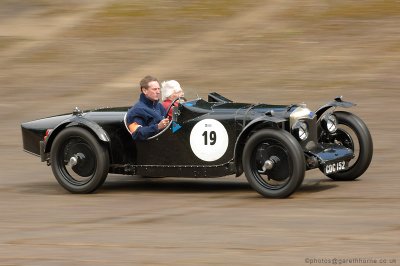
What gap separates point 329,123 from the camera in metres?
11.3


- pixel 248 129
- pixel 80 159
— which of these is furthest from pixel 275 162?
pixel 80 159

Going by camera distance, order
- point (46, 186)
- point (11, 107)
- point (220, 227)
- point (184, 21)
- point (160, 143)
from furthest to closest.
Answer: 1. point (184, 21)
2. point (11, 107)
3. point (46, 186)
4. point (160, 143)
5. point (220, 227)

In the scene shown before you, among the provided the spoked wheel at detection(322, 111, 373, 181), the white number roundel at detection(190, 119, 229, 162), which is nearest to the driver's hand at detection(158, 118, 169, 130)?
the white number roundel at detection(190, 119, 229, 162)

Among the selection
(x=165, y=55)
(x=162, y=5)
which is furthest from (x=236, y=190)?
(x=162, y=5)

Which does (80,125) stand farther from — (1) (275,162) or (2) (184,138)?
(1) (275,162)

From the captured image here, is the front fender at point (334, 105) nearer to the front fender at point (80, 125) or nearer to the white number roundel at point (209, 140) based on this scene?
the white number roundel at point (209, 140)

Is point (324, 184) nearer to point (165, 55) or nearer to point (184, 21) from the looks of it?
point (165, 55)

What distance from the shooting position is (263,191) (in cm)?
1026

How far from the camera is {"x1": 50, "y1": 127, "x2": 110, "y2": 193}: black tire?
10922mm

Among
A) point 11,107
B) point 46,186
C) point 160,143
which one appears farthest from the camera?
point 11,107

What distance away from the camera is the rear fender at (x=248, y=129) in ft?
33.5

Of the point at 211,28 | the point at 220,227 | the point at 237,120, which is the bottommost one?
the point at 220,227

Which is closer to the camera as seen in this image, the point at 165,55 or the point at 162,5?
the point at 165,55

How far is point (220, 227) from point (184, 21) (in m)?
14.1
